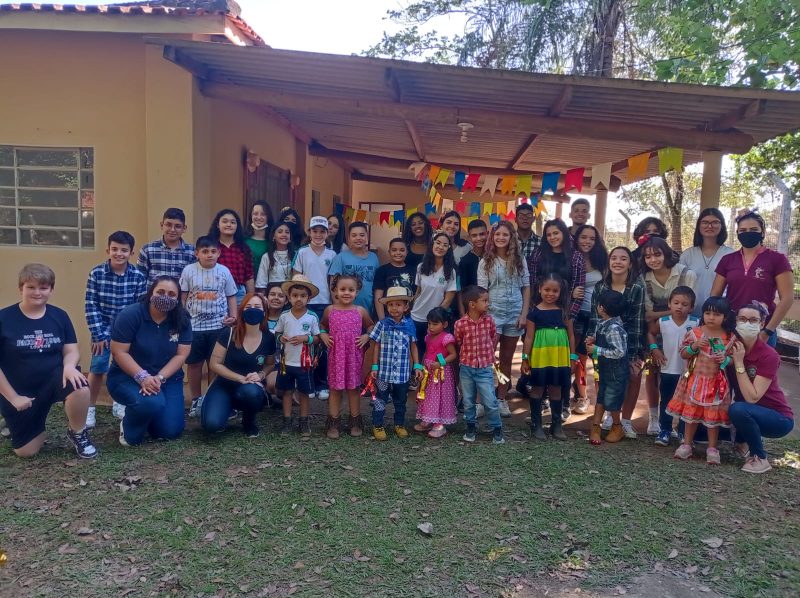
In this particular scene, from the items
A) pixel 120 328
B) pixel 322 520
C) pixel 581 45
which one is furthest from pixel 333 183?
pixel 322 520

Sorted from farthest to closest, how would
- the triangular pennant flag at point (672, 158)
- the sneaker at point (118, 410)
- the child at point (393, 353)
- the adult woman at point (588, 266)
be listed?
1. the triangular pennant flag at point (672, 158)
2. the adult woman at point (588, 266)
3. the sneaker at point (118, 410)
4. the child at point (393, 353)

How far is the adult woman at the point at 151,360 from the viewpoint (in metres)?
3.95

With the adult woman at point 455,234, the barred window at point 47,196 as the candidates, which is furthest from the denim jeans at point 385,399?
the barred window at point 47,196

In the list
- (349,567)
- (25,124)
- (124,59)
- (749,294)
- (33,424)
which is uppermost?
(124,59)

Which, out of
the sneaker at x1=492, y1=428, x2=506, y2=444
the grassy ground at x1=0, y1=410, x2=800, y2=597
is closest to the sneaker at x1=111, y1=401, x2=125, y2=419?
the grassy ground at x1=0, y1=410, x2=800, y2=597

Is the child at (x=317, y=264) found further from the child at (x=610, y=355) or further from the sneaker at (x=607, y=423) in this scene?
the sneaker at (x=607, y=423)

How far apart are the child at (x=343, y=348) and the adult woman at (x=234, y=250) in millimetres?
981

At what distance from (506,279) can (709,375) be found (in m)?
1.63

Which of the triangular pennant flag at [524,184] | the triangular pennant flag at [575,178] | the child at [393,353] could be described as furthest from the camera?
the triangular pennant flag at [524,184]

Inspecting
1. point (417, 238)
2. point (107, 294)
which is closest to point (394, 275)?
point (417, 238)

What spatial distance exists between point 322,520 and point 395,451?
3.42 feet

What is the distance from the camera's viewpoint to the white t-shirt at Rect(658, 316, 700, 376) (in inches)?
171

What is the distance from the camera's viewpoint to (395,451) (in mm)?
4109

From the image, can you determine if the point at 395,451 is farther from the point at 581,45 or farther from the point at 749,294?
the point at 581,45
